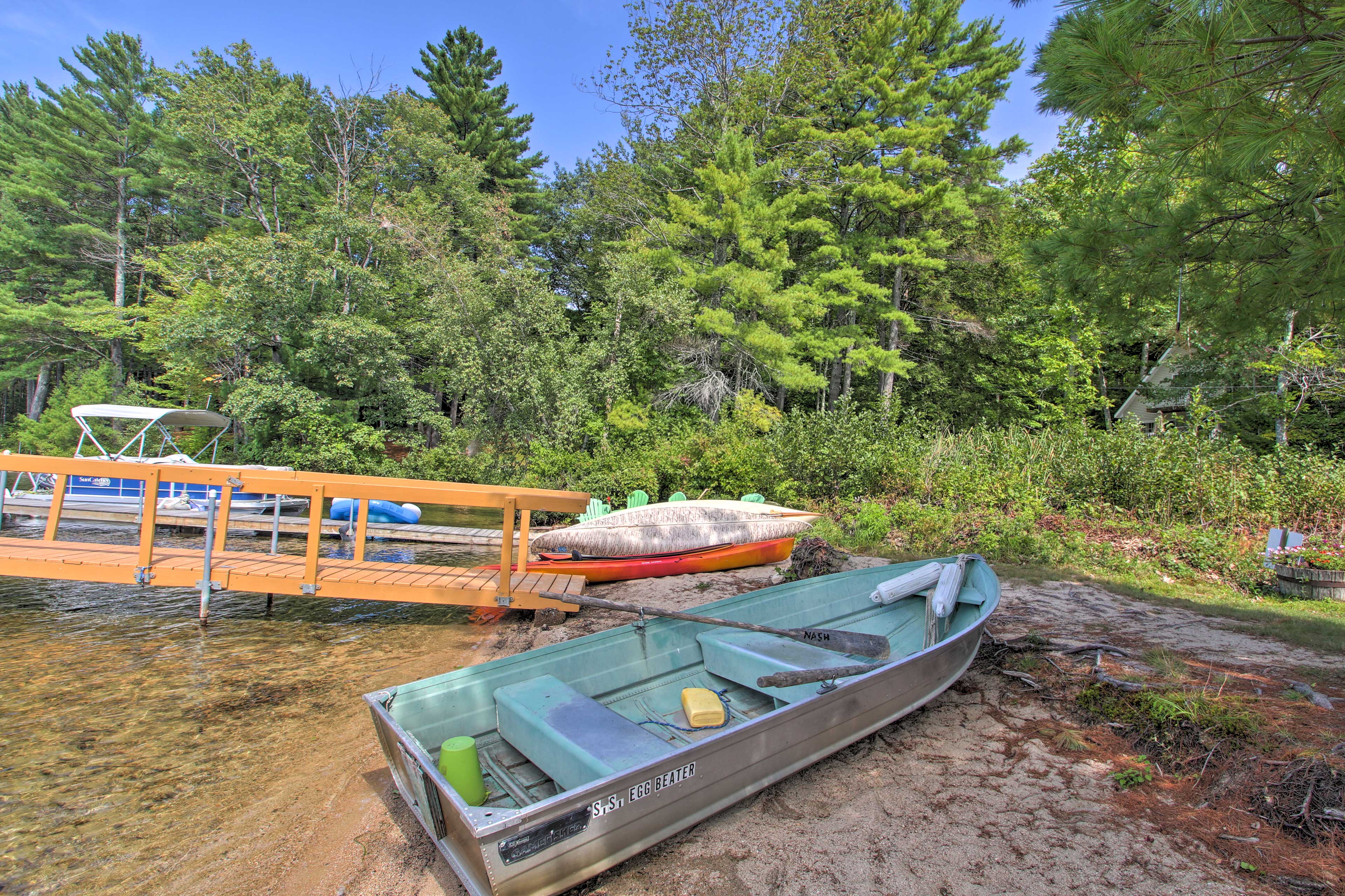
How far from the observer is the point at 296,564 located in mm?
6984

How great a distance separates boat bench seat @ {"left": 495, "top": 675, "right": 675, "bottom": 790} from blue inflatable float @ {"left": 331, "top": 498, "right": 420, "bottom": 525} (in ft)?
37.6

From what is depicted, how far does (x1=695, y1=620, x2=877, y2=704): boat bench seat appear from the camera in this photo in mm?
4055

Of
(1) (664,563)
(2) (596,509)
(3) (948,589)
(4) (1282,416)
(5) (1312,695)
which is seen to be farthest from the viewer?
(4) (1282,416)

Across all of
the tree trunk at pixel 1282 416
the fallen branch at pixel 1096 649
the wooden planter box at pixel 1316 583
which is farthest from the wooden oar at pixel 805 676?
the tree trunk at pixel 1282 416

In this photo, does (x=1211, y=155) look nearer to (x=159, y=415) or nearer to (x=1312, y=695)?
(x=1312, y=695)

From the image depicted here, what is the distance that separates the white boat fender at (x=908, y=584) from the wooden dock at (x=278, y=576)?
3.39 metres

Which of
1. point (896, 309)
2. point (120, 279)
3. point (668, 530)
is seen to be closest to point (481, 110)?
point (120, 279)

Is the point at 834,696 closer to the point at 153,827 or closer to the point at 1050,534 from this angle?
the point at 153,827

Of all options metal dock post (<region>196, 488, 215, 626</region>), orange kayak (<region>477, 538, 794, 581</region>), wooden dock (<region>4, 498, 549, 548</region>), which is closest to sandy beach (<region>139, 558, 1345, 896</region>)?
metal dock post (<region>196, 488, 215, 626</region>)

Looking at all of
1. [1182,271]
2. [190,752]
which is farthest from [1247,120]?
[190,752]

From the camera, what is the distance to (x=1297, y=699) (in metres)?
4.32

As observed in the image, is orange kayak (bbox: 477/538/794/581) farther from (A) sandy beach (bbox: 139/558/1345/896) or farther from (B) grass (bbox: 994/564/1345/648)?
(A) sandy beach (bbox: 139/558/1345/896)

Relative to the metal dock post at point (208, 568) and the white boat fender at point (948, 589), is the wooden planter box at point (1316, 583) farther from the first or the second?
the metal dock post at point (208, 568)

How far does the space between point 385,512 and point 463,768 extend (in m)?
12.6
